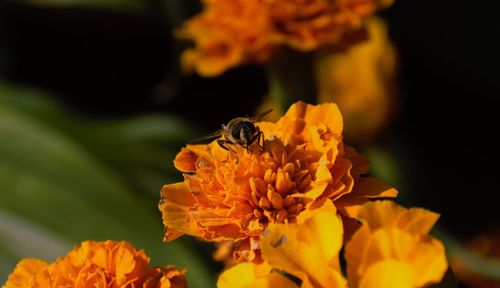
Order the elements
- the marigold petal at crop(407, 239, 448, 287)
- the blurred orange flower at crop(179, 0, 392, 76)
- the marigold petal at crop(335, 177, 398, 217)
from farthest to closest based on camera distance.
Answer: the blurred orange flower at crop(179, 0, 392, 76)
the marigold petal at crop(335, 177, 398, 217)
the marigold petal at crop(407, 239, 448, 287)

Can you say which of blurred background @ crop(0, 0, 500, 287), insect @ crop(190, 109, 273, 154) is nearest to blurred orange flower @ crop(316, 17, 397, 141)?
blurred background @ crop(0, 0, 500, 287)

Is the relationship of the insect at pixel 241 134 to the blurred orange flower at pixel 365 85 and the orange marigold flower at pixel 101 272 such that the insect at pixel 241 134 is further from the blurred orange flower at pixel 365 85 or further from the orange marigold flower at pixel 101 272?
the blurred orange flower at pixel 365 85

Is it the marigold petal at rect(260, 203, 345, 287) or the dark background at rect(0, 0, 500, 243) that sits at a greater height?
the dark background at rect(0, 0, 500, 243)

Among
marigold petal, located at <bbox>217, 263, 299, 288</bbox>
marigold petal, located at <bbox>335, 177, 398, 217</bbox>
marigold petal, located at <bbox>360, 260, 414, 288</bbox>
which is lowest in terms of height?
marigold petal, located at <bbox>360, 260, 414, 288</bbox>

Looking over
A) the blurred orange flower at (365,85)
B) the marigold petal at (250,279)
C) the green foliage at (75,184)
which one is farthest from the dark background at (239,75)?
the marigold petal at (250,279)

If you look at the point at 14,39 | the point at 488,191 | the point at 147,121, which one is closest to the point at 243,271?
the point at 147,121

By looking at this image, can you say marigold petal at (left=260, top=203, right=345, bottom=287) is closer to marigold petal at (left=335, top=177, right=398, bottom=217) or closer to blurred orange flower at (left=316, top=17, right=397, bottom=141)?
marigold petal at (left=335, top=177, right=398, bottom=217)
